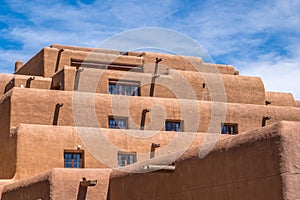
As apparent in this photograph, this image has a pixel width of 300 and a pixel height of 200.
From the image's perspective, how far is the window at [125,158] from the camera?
23577mm

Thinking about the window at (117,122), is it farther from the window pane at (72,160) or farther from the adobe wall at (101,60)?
the adobe wall at (101,60)

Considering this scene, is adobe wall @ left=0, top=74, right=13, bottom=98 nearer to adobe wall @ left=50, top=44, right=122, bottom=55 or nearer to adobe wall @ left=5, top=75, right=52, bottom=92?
adobe wall @ left=5, top=75, right=52, bottom=92

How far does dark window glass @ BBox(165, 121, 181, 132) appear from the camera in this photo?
26.8 metres

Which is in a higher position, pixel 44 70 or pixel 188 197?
pixel 44 70

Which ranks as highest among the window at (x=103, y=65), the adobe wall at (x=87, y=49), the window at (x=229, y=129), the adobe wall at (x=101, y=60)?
the adobe wall at (x=87, y=49)

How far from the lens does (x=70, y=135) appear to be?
23391 mm

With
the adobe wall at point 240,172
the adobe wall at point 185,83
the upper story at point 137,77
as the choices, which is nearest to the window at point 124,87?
the upper story at point 137,77

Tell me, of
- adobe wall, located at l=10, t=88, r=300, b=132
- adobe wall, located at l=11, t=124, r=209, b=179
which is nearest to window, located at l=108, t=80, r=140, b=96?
adobe wall, located at l=10, t=88, r=300, b=132

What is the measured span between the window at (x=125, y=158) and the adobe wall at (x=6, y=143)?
4.15 m

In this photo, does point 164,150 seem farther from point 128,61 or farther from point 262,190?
point 262,190

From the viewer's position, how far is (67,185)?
59.5 ft

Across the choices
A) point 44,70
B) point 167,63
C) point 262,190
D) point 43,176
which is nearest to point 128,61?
point 167,63

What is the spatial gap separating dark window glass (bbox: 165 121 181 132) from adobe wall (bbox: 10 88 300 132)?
0.23m

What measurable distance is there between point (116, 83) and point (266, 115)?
24.7 ft
